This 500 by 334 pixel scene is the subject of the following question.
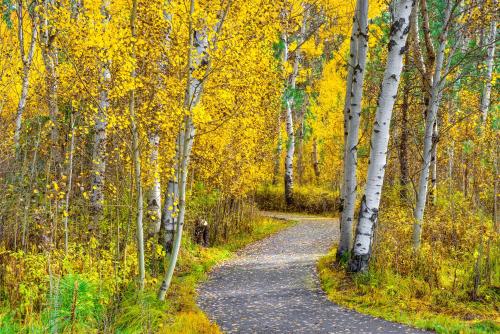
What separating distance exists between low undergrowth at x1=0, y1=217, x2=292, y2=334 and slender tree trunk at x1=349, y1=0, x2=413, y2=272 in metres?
2.99

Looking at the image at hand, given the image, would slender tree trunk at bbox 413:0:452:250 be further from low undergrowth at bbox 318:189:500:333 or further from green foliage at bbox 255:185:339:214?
green foliage at bbox 255:185:339:214

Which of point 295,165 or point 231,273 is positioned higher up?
point 295,165

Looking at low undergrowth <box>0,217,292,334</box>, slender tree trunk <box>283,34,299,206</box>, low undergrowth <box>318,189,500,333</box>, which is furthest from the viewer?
slender tree trunk <box>283,34,299,206</box>

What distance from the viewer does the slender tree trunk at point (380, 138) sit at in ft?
26.6

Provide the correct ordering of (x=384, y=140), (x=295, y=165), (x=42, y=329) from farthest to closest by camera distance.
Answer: (x=295, y=165) → (x=384, y=140) → (x=42, y=329)

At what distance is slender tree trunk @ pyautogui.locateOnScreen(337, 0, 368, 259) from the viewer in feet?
29.7

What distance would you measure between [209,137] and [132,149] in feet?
19.5

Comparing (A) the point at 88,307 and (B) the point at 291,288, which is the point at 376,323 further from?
(A) the point at 88,307

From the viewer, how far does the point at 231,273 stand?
1003 centimetres

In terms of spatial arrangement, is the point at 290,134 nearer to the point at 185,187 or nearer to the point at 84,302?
the point at 185,187

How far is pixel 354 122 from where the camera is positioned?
30.1 feet

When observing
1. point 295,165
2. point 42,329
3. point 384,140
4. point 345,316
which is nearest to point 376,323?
point 345,316

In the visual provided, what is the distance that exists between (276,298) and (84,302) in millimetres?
3453

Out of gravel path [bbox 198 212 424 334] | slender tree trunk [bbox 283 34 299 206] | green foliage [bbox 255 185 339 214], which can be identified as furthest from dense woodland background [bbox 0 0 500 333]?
green foliage [bbox 255 185 339 214]
